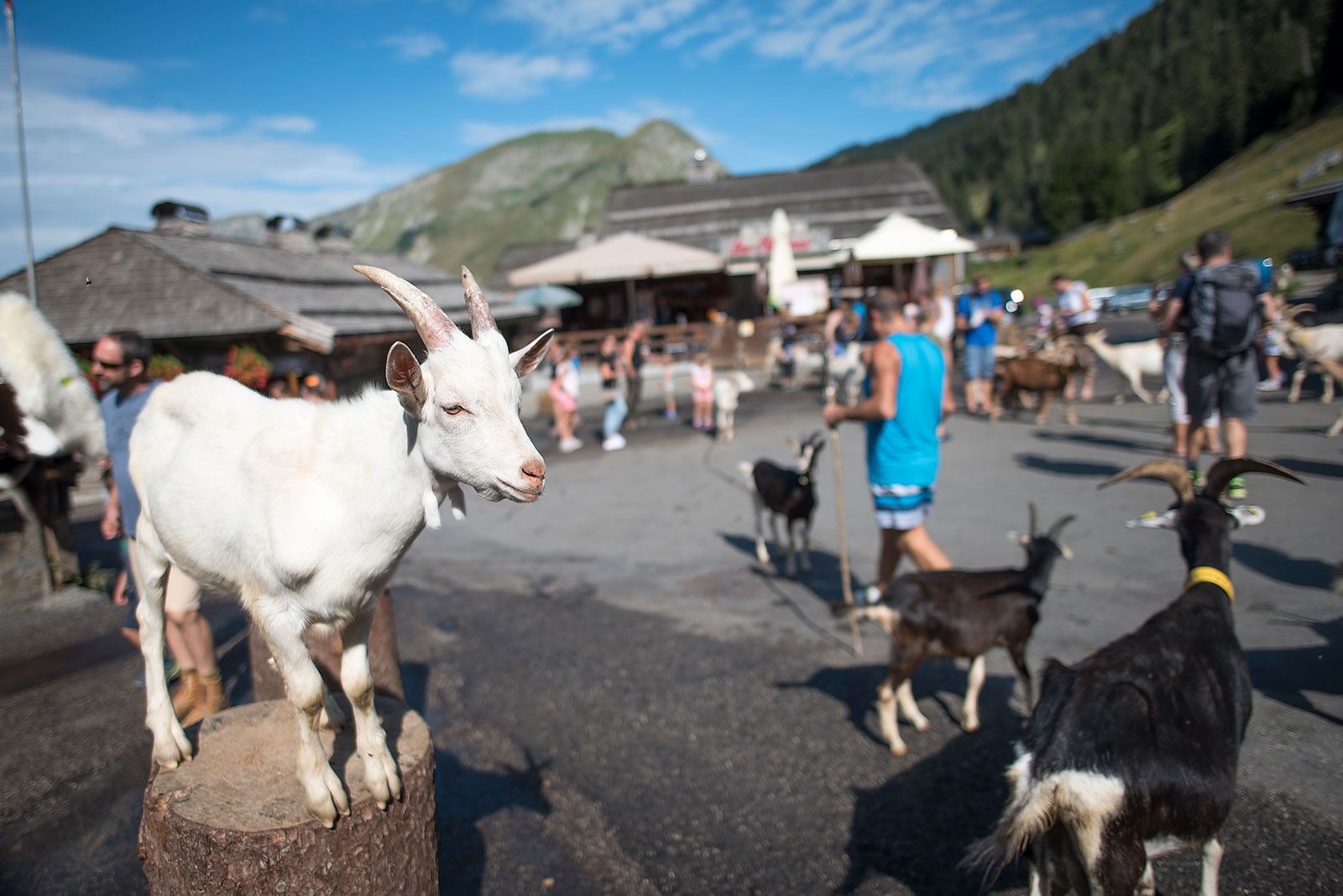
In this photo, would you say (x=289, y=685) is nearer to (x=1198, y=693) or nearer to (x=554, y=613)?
(x=1198, y=693)

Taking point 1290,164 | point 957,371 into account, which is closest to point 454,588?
point 957,371

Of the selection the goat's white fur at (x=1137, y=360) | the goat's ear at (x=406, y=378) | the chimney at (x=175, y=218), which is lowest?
the goat's white fur at (x=1137, y=360)

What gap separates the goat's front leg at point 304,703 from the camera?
8.11ft

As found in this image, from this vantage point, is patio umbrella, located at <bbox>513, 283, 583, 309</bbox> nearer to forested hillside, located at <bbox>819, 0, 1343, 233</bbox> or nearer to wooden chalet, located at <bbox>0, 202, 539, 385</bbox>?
wooden chalet, located at <bbox>0, 202, 539, 385</bbox>

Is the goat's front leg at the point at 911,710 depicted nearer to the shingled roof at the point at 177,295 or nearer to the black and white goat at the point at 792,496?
the black and white goat at the point at 792,496

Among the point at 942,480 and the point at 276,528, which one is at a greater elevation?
the point at 276,528

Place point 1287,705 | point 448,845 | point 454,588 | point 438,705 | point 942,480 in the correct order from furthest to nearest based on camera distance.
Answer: point 942,480 → point 454,588 → point 438,705 → point 1287,705 → point 448,845

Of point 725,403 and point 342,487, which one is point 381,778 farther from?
point 725,403

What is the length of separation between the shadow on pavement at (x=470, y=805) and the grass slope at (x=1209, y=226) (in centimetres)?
4824

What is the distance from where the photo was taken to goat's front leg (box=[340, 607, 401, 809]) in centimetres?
259

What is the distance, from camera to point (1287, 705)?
12.5 ft

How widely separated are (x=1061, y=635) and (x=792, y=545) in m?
2.32

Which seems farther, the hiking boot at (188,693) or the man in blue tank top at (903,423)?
the man in blue tank top at (903,423)

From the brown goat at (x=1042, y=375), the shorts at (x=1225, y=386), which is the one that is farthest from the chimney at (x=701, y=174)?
the shorts at (x=1225, y=386)
